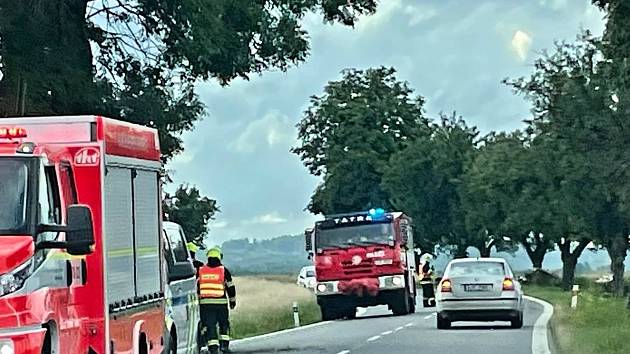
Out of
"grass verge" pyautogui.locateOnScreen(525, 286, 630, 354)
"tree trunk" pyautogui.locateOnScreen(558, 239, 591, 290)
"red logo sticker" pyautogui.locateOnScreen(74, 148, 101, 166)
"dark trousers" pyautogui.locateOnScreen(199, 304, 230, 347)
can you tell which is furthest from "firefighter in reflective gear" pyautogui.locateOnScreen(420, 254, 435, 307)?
"tree trunk" pyautogui.locateOnScreen(558, 239, 591, 290)

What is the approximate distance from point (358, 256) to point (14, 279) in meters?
31.2

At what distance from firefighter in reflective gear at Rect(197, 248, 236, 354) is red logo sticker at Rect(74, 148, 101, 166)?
1062 cm

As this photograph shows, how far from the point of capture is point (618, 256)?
7231 cm

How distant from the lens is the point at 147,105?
26.1m

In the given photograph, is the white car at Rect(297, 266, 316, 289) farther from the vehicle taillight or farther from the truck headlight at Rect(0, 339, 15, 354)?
the truck headlight at Rect(0, 339, 15, 354)

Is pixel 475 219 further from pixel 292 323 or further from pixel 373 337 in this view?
pixel 373 337

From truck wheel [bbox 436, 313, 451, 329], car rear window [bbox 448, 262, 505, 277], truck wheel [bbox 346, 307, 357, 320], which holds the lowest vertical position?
truck wheel [bbox 436, 313, 451, 329]

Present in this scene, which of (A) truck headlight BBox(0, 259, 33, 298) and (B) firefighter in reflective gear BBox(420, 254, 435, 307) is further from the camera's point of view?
(B) firefighter in reflective gear BBox(420, 254, 435, 307)

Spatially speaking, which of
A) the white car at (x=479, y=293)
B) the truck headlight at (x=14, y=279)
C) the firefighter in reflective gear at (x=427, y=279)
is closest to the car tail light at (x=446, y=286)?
the white car at (x=479, y=293)

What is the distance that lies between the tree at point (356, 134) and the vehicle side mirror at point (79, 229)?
84840mm

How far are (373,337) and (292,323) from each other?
11883 millimetres

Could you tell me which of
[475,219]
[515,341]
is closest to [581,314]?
[515,341]

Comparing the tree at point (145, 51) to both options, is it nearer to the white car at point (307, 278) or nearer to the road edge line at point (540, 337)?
the road edge line at point (540, 337)

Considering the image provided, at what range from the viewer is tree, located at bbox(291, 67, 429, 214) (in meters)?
96.7
